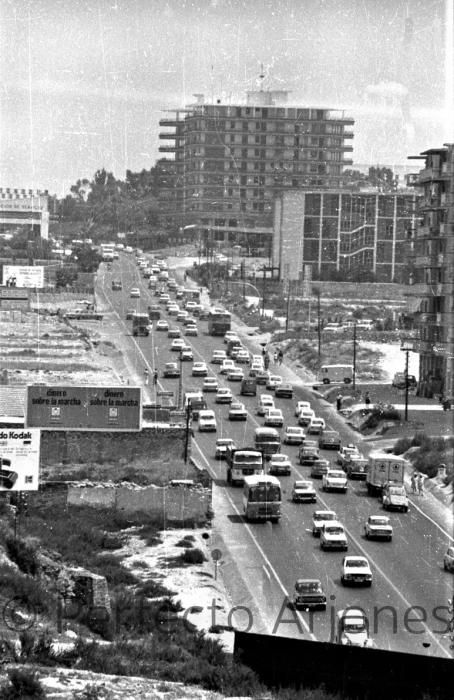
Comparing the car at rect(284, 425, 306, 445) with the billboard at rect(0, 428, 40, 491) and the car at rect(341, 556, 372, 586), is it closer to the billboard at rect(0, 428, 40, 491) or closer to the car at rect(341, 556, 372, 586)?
the billboard at rect(0, 428, 40, 491)

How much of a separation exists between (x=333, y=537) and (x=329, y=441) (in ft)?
12.2

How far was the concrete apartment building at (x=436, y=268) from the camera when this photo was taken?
625 inches

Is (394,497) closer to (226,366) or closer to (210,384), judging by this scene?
(210,384)

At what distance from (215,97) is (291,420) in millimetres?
24760

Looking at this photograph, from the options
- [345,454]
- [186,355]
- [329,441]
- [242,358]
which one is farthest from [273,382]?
[345,454]

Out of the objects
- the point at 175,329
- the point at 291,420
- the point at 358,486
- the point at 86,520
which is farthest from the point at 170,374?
the point at 86,520

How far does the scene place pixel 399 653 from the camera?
5.73 metres

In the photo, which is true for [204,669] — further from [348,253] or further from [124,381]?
[348,253]

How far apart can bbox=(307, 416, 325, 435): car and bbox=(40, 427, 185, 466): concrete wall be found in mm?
2282

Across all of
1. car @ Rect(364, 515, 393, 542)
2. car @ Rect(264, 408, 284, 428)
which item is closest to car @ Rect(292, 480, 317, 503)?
car @ Rect(364, 515, 393, 542)

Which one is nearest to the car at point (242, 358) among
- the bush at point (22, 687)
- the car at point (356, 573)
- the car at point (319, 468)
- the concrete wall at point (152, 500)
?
the car at point (319, 468)

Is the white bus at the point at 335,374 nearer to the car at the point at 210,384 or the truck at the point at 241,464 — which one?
the car at the point at 210,384

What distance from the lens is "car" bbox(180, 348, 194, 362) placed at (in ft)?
58.1

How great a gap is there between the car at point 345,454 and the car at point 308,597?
3923mm
